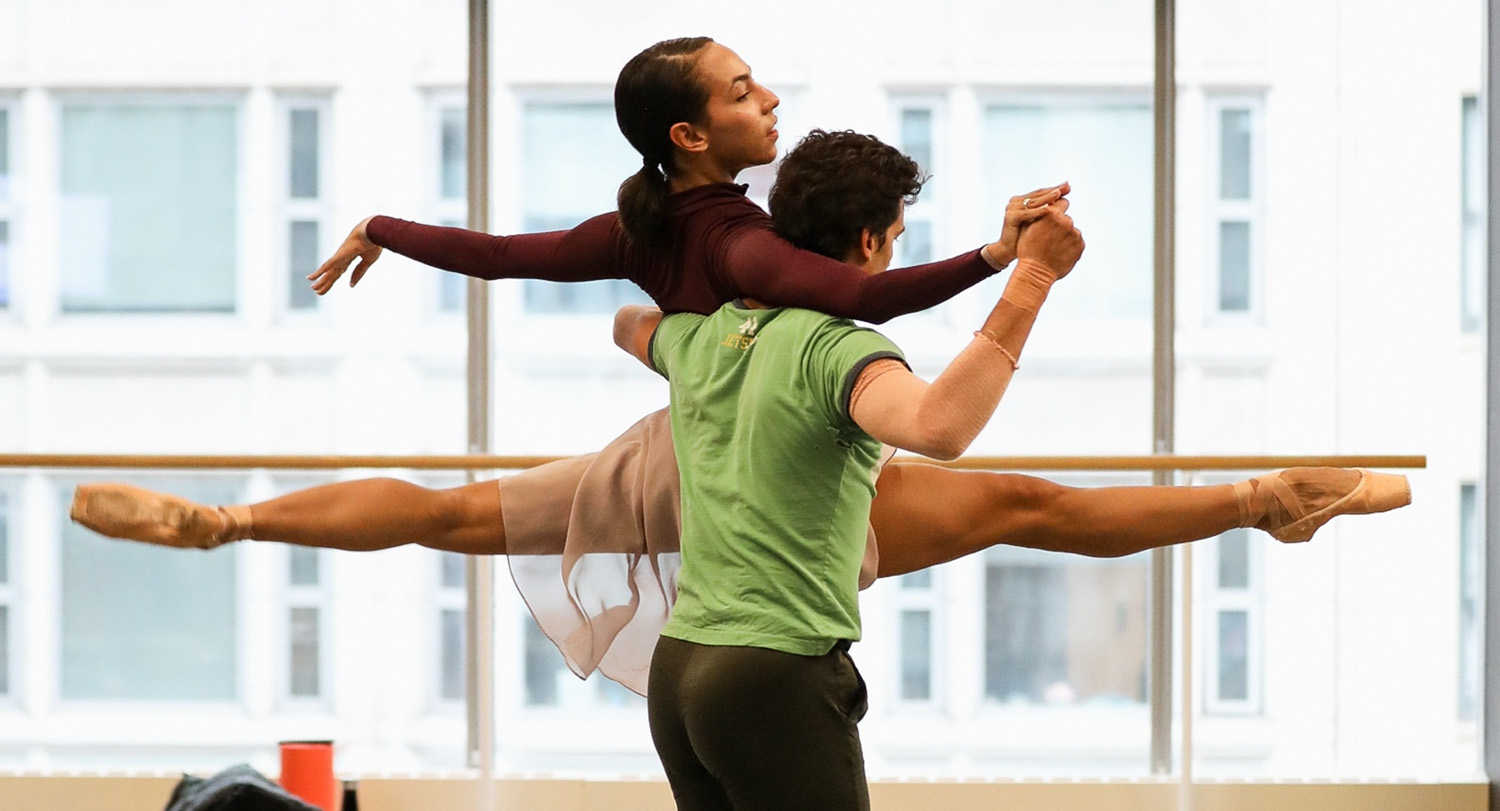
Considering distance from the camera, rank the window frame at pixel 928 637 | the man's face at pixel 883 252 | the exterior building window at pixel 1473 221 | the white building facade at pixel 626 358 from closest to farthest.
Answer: the man's face at pixel 883 252
the exterior building window at pixel 1473 221
the white building facade at pixel 626 358
the window frame at pixel 928 637

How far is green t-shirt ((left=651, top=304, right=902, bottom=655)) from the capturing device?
1449 mm

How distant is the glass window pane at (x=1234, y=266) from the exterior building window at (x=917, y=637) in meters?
1.47

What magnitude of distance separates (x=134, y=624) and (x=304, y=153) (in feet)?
7.09

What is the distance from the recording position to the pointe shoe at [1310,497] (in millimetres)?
1955

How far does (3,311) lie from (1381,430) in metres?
5.55

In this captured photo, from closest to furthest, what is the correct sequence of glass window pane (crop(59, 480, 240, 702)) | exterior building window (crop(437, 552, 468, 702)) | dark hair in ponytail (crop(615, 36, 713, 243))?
dark hair in ponytail (crop(615, 36, 713, 243))
exterior building window (crop(437, 552, 468, 702))
glass window pane (crop(59, 480, 240, 702))

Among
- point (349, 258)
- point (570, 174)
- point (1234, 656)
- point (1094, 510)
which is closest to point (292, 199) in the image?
point (570, 174)

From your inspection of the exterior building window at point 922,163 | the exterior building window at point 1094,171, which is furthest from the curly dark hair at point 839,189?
the exterior building window at point 922,163

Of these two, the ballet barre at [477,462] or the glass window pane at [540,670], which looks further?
the glass window pane at [540,670]

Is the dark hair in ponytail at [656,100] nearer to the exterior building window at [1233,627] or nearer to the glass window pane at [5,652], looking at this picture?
the exterior building window at [1233,627]

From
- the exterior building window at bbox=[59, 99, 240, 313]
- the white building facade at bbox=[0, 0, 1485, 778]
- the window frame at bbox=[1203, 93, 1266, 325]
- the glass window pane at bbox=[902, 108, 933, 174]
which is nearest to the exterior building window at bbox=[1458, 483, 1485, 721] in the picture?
the white building facade at bbox=[0, 0, 1485, 778]

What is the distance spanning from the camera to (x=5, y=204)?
587cm

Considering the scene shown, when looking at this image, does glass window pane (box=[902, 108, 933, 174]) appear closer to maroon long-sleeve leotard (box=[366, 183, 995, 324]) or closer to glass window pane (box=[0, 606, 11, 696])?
maroon long-sleeve leotard (box=[366, 183, 995, 324])

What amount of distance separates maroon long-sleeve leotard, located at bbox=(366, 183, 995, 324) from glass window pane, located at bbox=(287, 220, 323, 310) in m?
4.34
